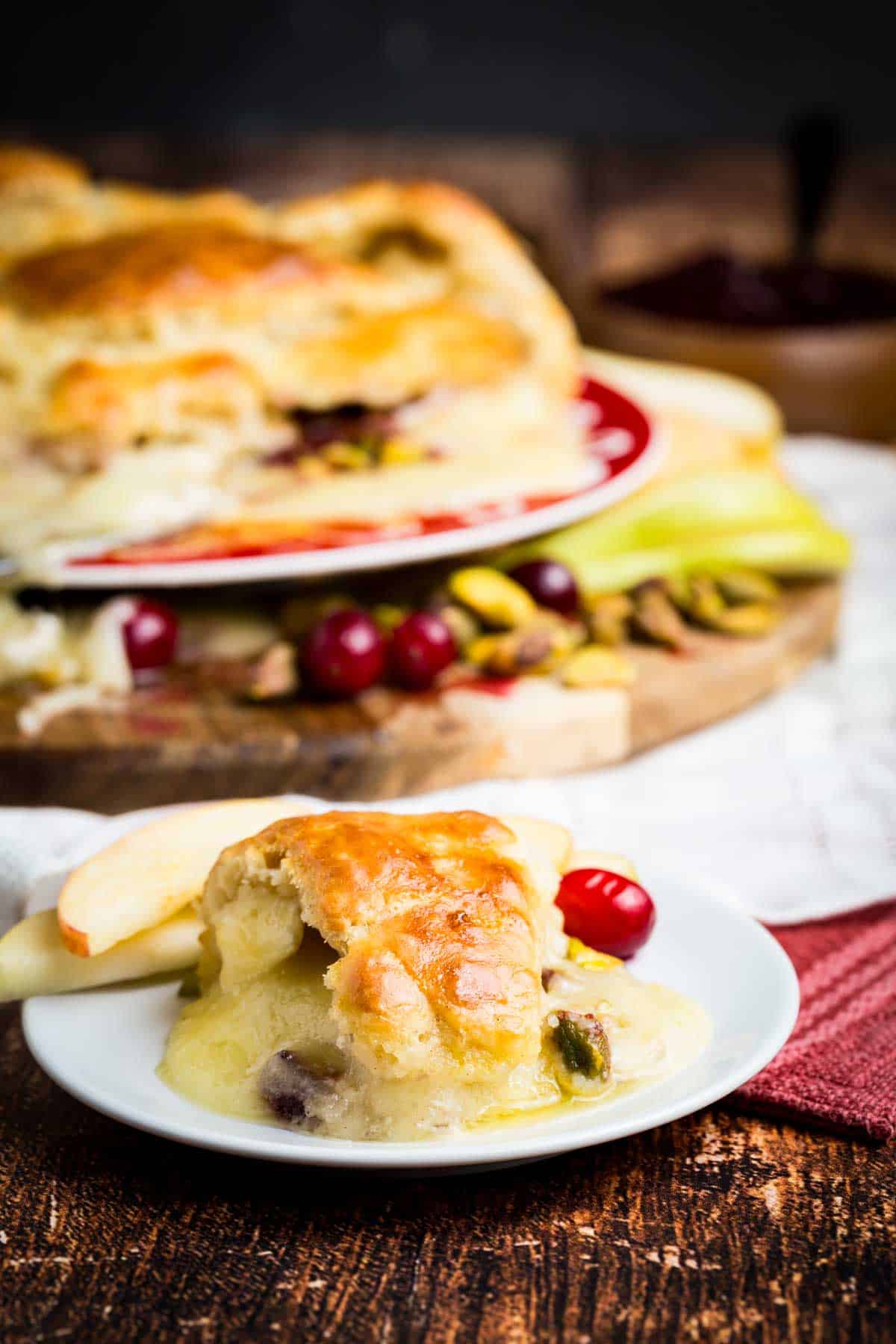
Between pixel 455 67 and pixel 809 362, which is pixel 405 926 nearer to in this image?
pixel 809 362

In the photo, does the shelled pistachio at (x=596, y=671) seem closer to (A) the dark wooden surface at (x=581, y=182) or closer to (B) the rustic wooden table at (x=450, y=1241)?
(B) the rustic wooden table at (x=450, y=1241)

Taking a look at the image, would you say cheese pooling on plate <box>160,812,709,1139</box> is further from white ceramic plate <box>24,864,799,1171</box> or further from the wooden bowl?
the wooden bowl

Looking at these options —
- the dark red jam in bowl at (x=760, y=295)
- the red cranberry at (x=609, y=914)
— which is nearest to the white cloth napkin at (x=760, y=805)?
the red cranberry at (x=609, y=914)

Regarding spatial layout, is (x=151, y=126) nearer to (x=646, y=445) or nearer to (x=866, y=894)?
(x=646, y=445)

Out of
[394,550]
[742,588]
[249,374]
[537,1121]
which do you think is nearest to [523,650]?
[394,550]

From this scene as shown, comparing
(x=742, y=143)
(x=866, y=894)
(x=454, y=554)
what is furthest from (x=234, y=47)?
(x=866, y=894)

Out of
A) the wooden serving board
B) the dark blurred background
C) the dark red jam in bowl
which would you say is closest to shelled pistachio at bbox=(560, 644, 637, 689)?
the wooden serving board
